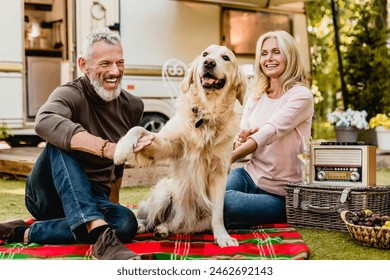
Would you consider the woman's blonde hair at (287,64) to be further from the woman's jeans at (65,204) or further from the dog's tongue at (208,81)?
the woman's jeans at (65,204)

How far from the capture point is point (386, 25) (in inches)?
281

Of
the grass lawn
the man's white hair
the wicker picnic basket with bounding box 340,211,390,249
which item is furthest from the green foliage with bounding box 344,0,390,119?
the man's white hair

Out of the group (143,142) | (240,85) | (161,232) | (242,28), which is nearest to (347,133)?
(242,28)

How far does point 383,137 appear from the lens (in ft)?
20.4

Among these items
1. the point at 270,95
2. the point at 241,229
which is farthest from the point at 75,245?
the point at 270,95

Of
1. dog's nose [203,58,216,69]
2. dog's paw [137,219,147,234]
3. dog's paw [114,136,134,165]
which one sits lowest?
dog's paw [137,219,147,234]

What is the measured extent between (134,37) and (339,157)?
3457 mm

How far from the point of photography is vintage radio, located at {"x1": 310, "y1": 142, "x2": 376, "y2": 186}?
8.77 ft

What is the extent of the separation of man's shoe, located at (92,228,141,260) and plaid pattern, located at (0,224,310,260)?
0.07 m

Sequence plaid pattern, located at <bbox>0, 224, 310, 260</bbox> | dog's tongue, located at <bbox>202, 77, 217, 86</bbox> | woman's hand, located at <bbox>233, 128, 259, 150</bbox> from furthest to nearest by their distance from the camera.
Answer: woman's hand, located at <bbox>233, 128, 259, 150</bbox>, dog's tongue, located at <bbox>202, 77, 217, 86</bbox>, plaid pattern, located at <bbox>0, 224, 310, 260</bbox>

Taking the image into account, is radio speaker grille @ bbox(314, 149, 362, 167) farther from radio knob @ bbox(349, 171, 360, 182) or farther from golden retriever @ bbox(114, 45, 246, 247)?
golden retriever @ bbox(114, 45, 246, 247)

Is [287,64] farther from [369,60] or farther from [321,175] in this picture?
[369,60]

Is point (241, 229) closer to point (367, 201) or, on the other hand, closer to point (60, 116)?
point (367, 201)

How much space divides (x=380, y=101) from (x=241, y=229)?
4.72 m
